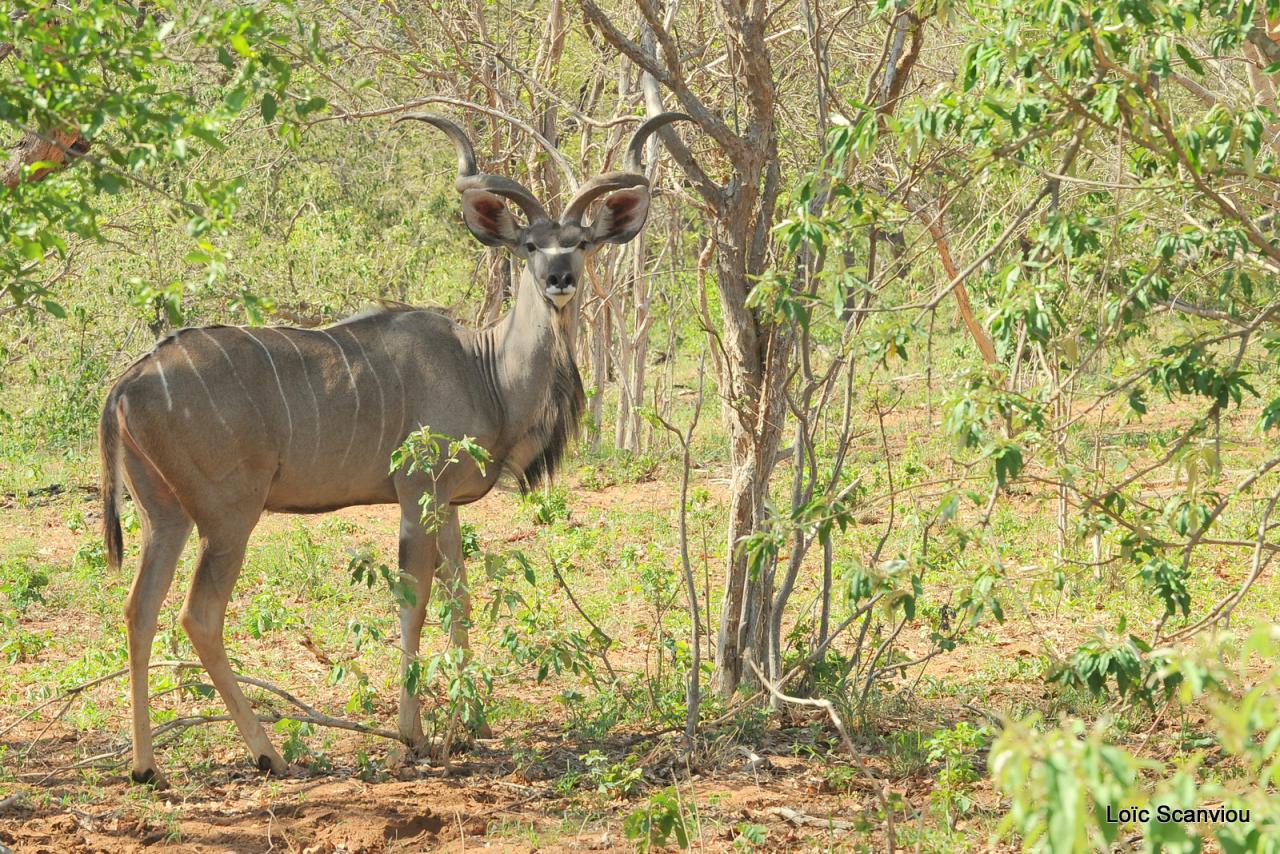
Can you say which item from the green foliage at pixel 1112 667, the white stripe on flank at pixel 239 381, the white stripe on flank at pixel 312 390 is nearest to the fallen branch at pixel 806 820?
the green foliage at pixel 1112 667

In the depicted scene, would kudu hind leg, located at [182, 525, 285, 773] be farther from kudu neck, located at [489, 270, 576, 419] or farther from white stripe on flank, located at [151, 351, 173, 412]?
kudu neck, located at [489, 270, 576, 419]

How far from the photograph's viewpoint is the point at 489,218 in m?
4.76

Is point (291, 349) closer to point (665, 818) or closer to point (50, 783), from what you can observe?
point (50, 783)

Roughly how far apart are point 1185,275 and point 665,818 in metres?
2.09

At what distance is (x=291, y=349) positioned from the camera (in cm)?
456

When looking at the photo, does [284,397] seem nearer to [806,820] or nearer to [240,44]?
[806,820]

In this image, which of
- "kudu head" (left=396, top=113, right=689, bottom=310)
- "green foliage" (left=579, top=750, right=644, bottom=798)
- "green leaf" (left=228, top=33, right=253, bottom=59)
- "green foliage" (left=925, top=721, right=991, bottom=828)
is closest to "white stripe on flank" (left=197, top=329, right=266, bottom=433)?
"kudu head" (left=396, top=113, right=689, bottom=310)

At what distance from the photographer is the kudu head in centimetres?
454

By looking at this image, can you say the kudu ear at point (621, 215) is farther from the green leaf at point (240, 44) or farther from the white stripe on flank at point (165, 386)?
the green leaf at point (240, 44)

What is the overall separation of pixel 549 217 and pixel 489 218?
0.22 metres

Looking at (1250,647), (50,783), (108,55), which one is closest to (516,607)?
(50,783)

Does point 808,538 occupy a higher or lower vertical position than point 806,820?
higher

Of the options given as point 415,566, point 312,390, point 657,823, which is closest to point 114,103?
point 657,823

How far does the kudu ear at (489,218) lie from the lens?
4678 mm
